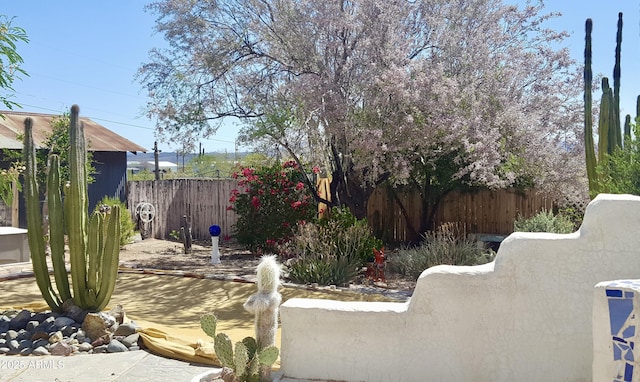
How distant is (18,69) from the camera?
648cm

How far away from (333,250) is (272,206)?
2906 mm

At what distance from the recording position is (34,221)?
22.8ft

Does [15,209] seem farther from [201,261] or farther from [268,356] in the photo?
[268,356]

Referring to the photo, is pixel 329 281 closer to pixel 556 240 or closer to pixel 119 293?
pixel 119 293

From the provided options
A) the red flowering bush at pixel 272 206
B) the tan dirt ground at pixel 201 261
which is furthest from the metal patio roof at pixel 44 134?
the red flowering bush at pixel 272 206

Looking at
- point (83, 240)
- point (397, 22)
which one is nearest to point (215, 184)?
point (397, 22)

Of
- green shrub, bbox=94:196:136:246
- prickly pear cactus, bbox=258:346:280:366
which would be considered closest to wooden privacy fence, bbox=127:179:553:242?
green shrub, bbox=94:196:136:246

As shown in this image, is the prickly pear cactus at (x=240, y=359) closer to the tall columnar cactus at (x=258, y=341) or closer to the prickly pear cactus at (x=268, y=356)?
the tall columnar cactus at (x=258, y=341)

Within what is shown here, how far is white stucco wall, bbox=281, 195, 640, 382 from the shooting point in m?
4.14

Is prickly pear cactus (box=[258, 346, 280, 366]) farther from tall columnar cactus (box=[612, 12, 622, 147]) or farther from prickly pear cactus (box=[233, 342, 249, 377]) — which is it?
tall columnar cactus (box=[612, 12, 622, 147])

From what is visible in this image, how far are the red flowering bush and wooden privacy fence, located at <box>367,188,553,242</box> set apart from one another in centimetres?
240

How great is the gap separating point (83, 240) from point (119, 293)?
2.43m

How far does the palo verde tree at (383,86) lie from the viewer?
9758mm

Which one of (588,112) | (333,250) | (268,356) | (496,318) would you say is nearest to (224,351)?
(268,356)
